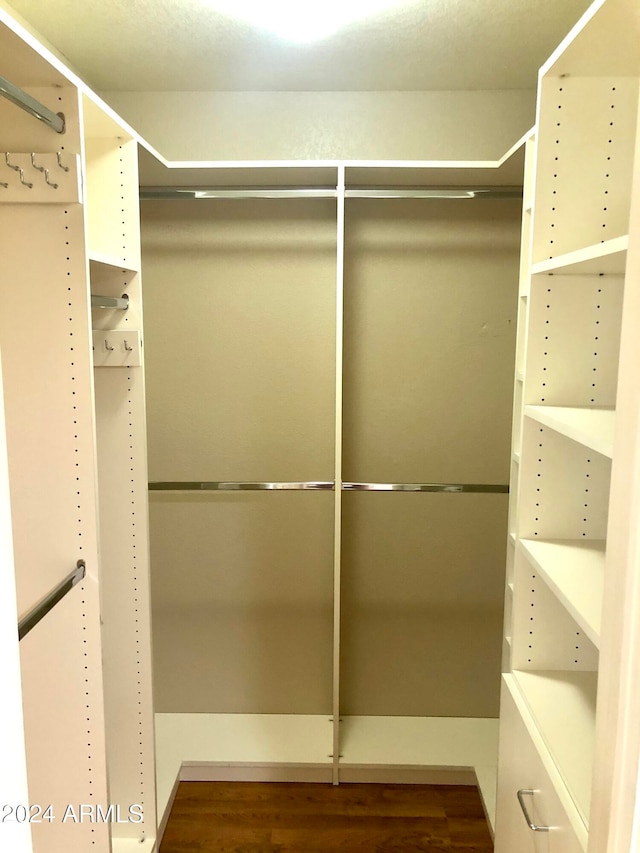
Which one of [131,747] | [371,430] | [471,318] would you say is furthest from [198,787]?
[471,318]

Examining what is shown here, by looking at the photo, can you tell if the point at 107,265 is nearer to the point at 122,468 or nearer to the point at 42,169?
the point at 42,169

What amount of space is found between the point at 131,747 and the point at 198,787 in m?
0.67

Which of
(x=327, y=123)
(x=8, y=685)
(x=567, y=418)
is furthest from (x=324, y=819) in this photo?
(x=327, y=123)

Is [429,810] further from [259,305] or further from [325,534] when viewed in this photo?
[259,305]

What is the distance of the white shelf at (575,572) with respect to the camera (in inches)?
42.3

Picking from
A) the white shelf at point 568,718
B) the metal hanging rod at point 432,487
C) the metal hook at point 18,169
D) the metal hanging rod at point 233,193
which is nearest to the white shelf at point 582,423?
the white shelf at point 568,718

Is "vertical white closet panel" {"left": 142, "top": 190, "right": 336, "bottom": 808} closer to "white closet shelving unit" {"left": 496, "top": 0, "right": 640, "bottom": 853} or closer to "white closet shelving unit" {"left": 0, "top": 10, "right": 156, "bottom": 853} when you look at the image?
"white closet shelving unit" {"left": 0, "top": 10, "right": 156, "bottom": 853}

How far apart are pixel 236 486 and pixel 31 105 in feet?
5.28

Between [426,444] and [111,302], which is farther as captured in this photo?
[426,444]

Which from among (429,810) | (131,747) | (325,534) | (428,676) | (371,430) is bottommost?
(429,810)

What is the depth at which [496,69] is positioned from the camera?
7.25 feet

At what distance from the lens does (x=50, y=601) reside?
131cm

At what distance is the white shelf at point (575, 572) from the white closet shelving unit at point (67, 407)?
3.27ft

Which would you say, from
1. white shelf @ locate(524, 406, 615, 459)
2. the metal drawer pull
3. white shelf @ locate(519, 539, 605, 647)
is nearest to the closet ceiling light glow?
white shelf @ locate(524, 406, 615, 459)
